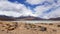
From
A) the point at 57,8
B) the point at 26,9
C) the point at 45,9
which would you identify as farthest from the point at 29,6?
the point at 57,8

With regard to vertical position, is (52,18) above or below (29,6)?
below

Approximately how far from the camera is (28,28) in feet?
7.46

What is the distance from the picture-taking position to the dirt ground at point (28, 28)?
2256 millimetres

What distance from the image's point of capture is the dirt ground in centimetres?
226

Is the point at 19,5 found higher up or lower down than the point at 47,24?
higher up

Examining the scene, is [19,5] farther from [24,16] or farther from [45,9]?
[45,9]

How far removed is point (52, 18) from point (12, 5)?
0.56m

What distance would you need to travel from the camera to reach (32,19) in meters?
2.28

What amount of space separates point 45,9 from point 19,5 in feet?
1.15

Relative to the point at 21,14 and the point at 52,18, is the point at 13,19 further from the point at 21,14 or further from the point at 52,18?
the point at 52,18

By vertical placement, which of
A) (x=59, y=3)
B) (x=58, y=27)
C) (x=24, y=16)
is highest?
(x=59, y=3)

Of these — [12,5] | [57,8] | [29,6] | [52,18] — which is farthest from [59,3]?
[12,5]

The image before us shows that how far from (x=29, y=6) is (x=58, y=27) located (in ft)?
1.56

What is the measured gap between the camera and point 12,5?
228 cm
